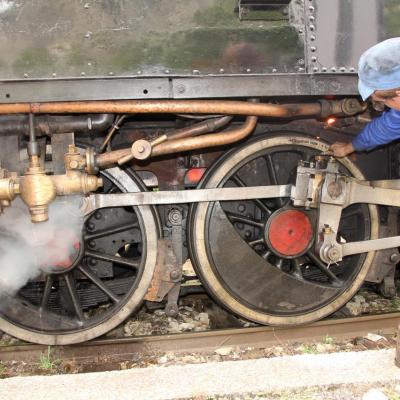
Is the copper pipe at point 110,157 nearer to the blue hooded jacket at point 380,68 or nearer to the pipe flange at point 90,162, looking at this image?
the pipe flange at point 90,162

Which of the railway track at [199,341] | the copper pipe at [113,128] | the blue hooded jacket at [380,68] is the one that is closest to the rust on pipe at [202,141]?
the copper pipe at [113,128]

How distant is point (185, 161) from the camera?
3.42 metres

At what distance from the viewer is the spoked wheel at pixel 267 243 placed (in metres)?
3.20

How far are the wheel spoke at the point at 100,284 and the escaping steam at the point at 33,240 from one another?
196mm

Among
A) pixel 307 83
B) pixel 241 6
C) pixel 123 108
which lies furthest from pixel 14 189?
pixel 307 83

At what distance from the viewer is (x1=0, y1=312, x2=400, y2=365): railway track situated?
3225 mm

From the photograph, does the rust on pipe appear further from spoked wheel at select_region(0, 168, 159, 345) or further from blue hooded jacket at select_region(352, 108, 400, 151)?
blue hooded jacket at select_region(352, 108, 400, 151)

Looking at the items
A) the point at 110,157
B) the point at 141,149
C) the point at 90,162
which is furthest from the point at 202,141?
the point at 90,162

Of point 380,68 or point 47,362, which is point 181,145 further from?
point 47,362

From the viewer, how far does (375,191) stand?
323 centimetres

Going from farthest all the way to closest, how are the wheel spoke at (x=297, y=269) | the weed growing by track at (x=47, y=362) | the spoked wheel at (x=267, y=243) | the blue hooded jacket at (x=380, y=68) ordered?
the wheel spoke at (x=297, y=269) → the spoked wheel at (x=267, y=243) → the weed growing by track at (x=47, y=362) → the blue hooded jacket at (x=380, y=68)

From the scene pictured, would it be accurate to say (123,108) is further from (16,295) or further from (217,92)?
(16,295)

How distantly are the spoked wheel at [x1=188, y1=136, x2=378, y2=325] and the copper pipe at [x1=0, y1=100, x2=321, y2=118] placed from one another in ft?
1.96

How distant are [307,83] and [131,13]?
969mm
